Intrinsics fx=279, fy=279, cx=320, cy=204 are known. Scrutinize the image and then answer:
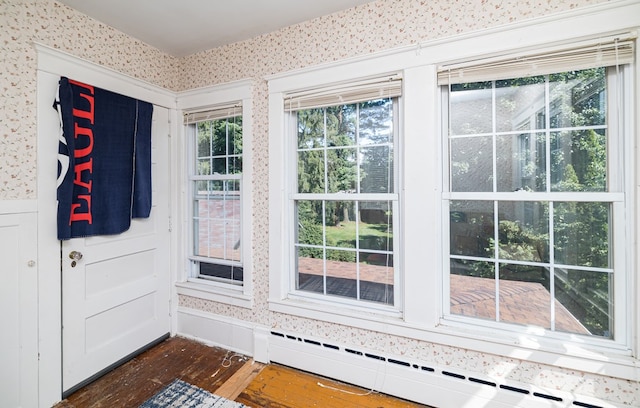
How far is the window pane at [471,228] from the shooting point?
1.91 metres

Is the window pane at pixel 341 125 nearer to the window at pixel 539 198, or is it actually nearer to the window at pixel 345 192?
the window at pixel 345 192

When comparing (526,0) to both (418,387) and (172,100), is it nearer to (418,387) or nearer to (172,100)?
(418,387)

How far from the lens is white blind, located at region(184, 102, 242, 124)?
2631 millimetres

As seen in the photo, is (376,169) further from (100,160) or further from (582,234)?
(100,160)

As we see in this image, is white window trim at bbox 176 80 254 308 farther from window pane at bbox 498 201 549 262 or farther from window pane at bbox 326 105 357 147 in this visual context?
window pane at bbox 498 201 549 262

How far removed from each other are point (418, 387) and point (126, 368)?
2.39 m

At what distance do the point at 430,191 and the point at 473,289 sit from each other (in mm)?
754

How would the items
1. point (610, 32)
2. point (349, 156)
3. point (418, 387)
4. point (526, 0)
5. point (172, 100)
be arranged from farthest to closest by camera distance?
point (172, 100), point (349, 156), point (418, 387), point (526, 0), point (610, 32)

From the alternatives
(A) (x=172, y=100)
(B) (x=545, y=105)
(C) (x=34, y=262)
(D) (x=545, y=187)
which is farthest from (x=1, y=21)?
(D) (x=545, y=187)

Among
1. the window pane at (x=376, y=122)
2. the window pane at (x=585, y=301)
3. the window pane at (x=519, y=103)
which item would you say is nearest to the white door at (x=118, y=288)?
the window pane at (x=376, y=122)

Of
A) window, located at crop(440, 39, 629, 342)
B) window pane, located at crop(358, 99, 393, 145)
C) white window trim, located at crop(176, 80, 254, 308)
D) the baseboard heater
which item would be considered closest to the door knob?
white window trim, located at crop(176, 80, 254, 308)

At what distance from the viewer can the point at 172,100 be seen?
2.88m

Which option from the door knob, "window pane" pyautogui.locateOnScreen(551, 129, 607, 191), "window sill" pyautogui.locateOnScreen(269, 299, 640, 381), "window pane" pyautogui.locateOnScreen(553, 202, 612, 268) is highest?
"window pane" pyautogui.locateOnScreen(551, 129, 607, 191)

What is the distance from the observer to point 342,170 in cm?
231
